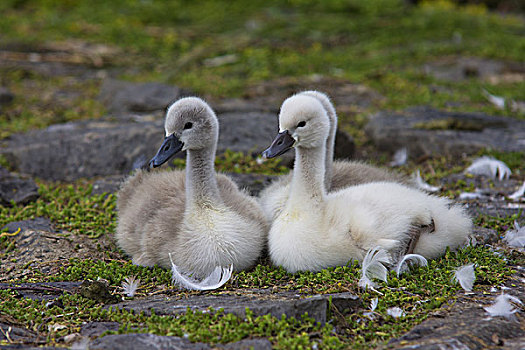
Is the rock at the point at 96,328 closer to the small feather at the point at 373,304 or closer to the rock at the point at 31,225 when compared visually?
the small feather at the point at 373,304

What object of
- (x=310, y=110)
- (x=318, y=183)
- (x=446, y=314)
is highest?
(x=310, y=110)

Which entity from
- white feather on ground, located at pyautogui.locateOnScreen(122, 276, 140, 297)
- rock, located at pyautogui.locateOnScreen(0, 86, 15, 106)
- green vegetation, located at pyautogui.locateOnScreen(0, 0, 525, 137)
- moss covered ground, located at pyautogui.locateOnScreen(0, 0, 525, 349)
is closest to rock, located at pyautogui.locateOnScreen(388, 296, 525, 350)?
moss covered ground, located at pyautogui.locateOnScreen(0, 0, 525, 349)

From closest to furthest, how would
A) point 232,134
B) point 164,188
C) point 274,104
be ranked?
point 164,188 → point 232,134 → point 274,104

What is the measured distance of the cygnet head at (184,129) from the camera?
506cm

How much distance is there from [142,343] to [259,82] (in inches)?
309

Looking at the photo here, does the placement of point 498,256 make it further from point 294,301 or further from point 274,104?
point 274,104

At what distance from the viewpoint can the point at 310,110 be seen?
16.6 ft

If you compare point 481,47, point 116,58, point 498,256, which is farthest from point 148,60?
point 498,256

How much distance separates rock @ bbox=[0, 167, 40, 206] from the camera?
657 centimetres

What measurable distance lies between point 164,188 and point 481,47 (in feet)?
29.9

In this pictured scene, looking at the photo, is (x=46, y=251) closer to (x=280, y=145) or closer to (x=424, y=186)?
(x=280, y=145)

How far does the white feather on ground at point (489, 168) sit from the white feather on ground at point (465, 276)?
2.77m

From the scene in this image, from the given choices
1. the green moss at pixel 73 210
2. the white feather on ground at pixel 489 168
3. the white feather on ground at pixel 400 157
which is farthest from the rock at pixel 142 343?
the white feather on ground at pixel 400 157

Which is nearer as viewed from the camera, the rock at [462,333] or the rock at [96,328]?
the rock at [462,333]
